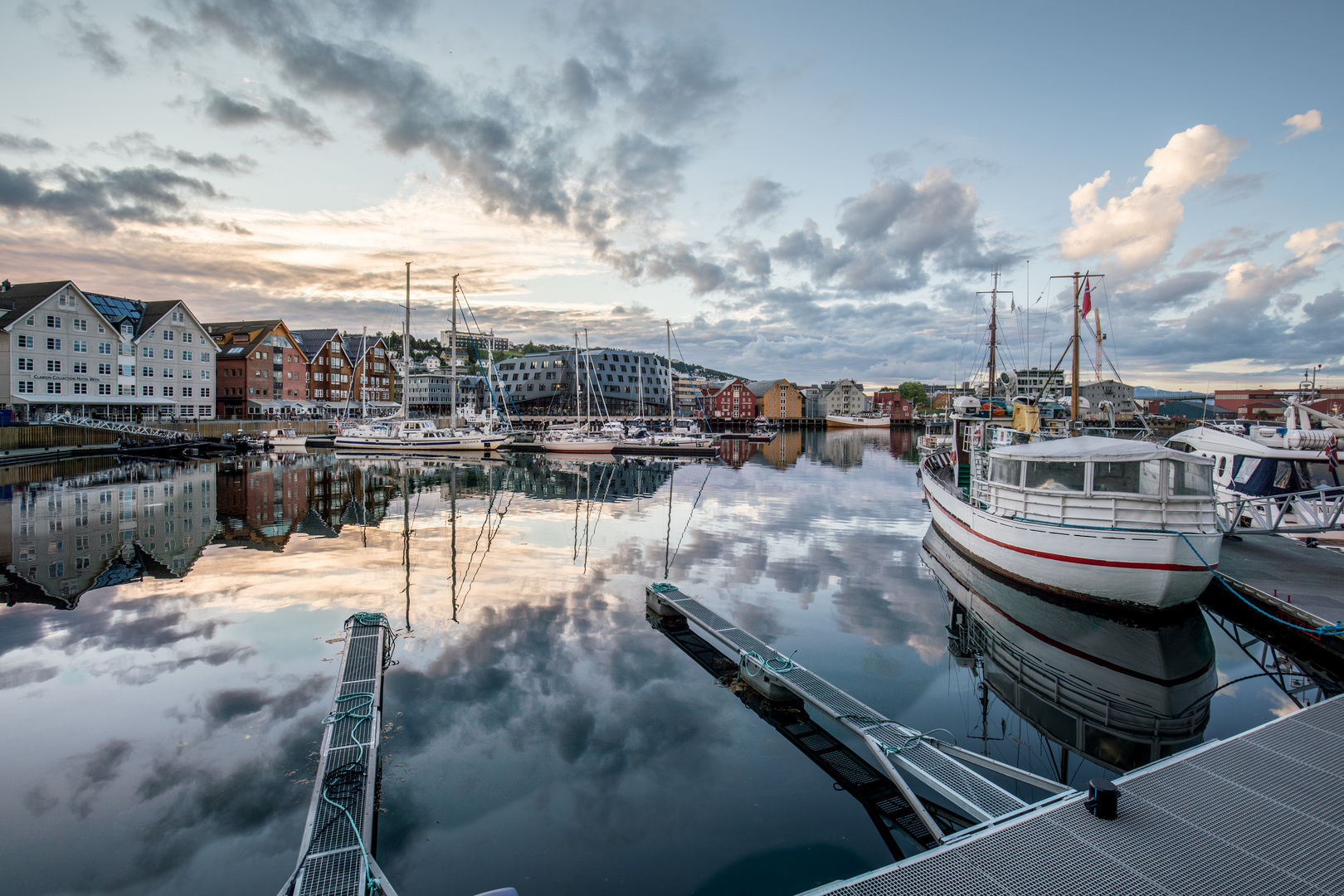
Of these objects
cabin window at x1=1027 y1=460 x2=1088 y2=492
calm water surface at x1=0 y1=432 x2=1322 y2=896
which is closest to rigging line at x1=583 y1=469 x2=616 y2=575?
calm water surface at x1=0 y1=432 x2=1322 y2=896

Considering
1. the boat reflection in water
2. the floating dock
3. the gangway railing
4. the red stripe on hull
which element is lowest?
the boat reflection in water

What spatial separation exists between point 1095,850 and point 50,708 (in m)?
13.1

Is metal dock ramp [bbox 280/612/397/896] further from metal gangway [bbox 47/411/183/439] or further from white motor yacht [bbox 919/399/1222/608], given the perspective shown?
metal gangway [bbox 47/411/183/439]

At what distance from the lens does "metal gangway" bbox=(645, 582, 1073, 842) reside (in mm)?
6094

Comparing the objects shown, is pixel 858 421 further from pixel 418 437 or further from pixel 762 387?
pixel 418 437

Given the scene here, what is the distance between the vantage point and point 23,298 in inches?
2055

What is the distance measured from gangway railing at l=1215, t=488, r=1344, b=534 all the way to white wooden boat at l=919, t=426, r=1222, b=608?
3.31 feet

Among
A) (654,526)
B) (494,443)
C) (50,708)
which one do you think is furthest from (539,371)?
(50,708)

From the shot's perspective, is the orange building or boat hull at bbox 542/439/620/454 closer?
boat hull at bbox 542/439/620/454

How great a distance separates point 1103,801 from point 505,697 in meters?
7.54

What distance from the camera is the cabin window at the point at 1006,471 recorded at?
15.1 metres

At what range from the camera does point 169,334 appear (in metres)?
63.6

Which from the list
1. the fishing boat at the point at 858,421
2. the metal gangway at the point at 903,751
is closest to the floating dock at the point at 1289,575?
the metal gangway at the point at 903,751

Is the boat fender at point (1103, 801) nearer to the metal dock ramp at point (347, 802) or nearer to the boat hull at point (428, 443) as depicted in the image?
the metal dock ramp at point (347, 802)
